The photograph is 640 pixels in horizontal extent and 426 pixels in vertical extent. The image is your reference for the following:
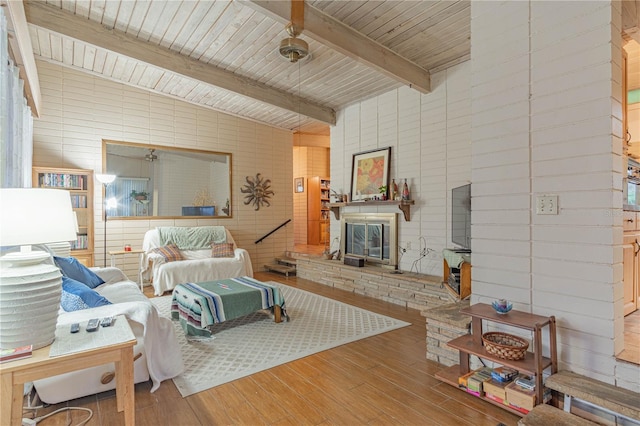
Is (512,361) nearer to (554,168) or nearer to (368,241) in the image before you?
(554,168)

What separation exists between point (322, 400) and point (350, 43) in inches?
142

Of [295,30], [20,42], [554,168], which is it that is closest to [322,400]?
[554,168]

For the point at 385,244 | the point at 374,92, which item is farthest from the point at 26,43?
the point at 385,244

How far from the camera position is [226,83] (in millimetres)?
5141

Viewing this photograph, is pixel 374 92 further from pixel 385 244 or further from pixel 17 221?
pixel 17 221

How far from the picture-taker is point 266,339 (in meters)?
3.26

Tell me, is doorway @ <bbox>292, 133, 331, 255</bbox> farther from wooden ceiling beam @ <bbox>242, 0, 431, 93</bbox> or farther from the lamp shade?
the lamp shade

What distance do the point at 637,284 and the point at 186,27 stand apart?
5198 millimetres

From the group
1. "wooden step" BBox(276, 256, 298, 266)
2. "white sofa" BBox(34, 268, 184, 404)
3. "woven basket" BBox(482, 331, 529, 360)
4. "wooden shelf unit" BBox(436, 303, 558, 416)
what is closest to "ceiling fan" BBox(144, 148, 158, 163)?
"wooden step" BBox(276, 256, 298, 266)

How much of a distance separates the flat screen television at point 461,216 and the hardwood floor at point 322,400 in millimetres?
1598

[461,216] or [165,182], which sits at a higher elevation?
[165,182]

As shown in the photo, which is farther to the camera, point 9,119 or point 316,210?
point 316,210

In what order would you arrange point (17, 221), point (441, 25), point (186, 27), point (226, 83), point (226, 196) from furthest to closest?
point (226, 196), point (226, 83), point (186, 27), point (441, 25), point (17, 221)

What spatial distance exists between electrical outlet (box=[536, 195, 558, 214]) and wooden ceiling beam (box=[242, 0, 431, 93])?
265cm
